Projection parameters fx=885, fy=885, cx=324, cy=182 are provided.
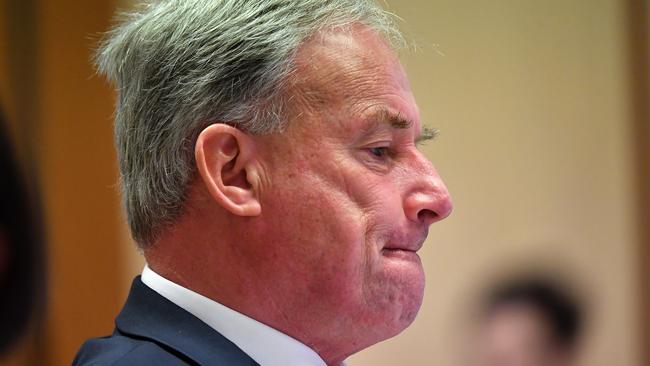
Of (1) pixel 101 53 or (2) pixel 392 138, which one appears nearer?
(2) pixel 392 138

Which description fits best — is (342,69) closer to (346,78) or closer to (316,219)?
(346,78)

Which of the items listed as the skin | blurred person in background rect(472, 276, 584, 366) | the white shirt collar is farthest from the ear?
blurred person in background rect(472, 276, 584, 366)

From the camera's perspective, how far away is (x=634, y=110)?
7.81 feet

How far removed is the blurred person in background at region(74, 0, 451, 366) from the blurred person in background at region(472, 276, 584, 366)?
1384mm

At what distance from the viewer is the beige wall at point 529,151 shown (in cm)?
237

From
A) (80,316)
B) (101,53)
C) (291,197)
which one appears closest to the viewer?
(291,197)

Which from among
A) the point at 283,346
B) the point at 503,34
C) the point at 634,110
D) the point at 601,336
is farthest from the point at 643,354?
the point at 283,346

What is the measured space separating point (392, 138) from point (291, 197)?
0.50 feet

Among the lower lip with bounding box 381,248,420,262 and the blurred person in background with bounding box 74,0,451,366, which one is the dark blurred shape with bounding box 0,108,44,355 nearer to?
the blurred person in background with bounding box 74,0,451,366

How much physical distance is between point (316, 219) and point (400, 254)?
113 millimetres

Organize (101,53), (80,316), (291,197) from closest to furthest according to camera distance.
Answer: (291,197) < (101,53) < (80,316)

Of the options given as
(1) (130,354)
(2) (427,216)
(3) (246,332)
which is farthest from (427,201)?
(1) (130,354)

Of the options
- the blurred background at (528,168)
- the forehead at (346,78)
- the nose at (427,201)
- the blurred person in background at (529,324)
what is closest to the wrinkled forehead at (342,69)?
the forehead at (346,78)

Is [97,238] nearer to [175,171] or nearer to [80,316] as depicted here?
[80,316]
